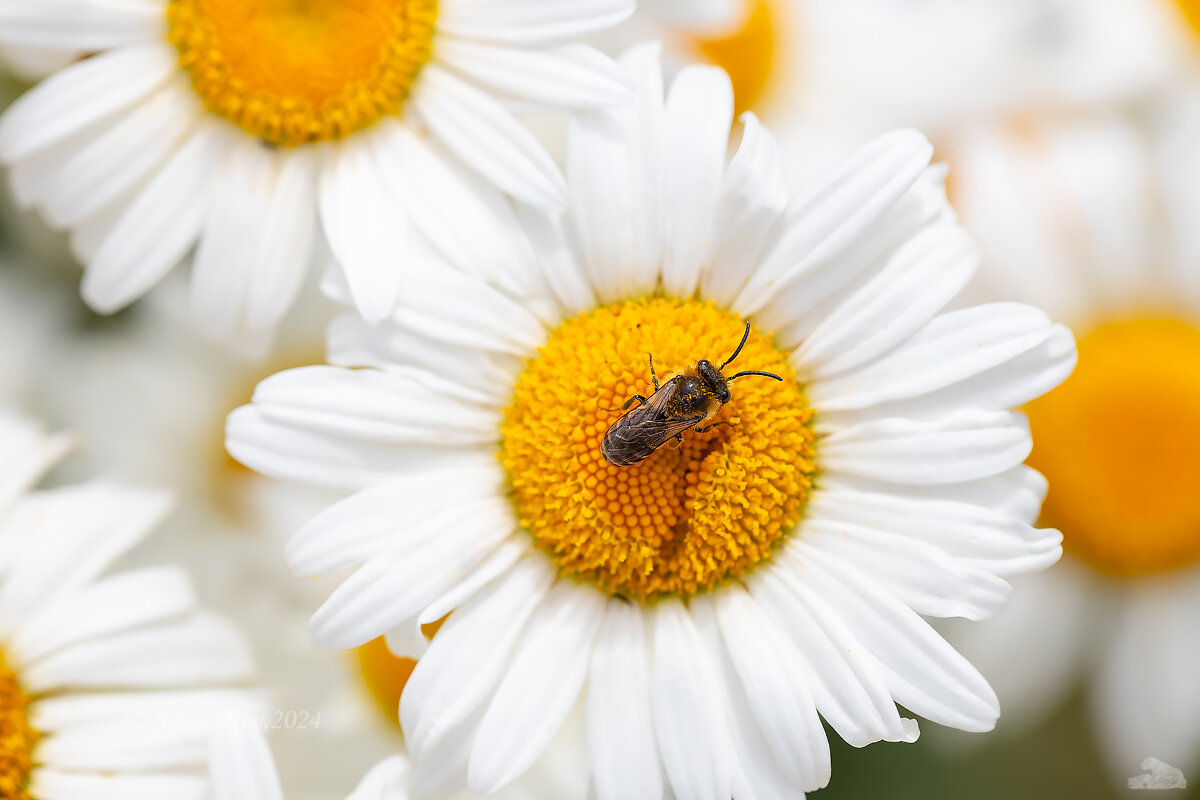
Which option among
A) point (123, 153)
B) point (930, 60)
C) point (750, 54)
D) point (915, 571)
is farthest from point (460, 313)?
point (930, 60)

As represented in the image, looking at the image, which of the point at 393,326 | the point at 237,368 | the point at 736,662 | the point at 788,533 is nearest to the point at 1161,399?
the point at 788,533

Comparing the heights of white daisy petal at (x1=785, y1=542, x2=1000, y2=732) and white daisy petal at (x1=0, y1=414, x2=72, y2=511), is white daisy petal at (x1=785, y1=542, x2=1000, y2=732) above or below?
above

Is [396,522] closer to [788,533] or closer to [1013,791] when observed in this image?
[788,533]

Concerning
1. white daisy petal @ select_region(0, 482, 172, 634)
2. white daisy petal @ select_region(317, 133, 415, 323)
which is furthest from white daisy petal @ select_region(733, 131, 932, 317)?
white daisy petal @ select_region(0, 482, 172, 634)

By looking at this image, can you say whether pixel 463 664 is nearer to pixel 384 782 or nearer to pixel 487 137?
pixel 384 782

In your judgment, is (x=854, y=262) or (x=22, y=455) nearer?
(x=854, y=262)

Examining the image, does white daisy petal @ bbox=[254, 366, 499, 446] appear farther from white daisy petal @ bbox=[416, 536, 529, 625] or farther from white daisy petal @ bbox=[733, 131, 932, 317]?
white daisy petal @ bbox=[733, 131, 932, 317]
